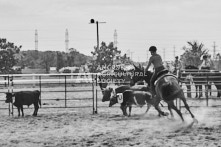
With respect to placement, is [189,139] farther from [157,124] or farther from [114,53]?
[114,53]

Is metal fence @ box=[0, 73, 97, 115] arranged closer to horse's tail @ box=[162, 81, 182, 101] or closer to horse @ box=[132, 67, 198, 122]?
horse @ box=[132, 67, 198, 122]

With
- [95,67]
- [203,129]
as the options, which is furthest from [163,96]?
[95,67]

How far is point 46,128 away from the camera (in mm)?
9320

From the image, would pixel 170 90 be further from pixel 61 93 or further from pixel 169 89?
pixel 61 93

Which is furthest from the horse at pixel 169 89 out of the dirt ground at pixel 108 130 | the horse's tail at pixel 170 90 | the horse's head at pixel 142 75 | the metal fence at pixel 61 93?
the metal fence at pixel 61 93

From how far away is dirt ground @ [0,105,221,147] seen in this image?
7281mm

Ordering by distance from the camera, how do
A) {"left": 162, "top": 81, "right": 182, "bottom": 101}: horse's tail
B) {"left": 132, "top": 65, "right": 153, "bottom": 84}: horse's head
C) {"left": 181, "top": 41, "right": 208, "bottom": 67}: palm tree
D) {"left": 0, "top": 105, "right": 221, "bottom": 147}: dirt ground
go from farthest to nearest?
{"left": 181, "top": 41, "right": 208, "bottom": 67}: palm tree < {"left": 132, "top": 65, "right": 153, "bottom": 84}: horse's head < {"left": 162, "top": 81, "right": 182, "bottom": 101}: horse's tail < {"left": 0, "top": 105, "right": 221, "bottom": 147}: dirt ground

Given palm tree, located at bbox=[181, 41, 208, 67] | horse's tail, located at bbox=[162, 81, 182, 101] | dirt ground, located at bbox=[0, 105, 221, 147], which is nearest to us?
dirt ground, located at bbox=[0, 105, 221, 147]

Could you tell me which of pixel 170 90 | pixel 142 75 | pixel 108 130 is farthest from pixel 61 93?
pixel 108 130

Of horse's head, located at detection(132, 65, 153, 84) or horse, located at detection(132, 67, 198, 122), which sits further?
horse's head, located at detection(132, 65, 153, 84)

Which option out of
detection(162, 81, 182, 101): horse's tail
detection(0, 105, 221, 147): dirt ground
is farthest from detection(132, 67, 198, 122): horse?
detection(0, 105, 221, 147): dirt ground

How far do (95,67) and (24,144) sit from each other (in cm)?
3367

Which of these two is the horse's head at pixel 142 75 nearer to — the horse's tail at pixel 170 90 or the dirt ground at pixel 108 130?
the dirt ground at pixel 108 130

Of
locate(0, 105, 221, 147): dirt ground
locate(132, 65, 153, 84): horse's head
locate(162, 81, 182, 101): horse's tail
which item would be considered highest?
locate(132, 65, 153, 84): horse's head
